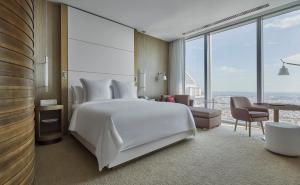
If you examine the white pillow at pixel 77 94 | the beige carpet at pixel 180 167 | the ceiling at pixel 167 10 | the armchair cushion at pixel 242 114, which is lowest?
the beige carpet at pixel 180 167

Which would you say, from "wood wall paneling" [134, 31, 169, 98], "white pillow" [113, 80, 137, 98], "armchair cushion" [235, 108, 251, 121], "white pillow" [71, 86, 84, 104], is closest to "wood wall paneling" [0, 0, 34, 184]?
"white pillow" [71, 86, 84, 104]

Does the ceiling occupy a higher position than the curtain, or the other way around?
the ceiling

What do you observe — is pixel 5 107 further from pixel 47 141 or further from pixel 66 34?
pixel 66 34

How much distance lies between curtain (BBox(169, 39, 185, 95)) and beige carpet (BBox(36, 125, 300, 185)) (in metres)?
3.27

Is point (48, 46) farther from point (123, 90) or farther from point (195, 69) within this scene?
point (195, 69)

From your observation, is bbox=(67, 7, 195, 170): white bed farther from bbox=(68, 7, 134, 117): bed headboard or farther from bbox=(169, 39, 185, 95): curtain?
bbox=(169, 39, 185, 95): curtain

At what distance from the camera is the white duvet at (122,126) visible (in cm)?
181

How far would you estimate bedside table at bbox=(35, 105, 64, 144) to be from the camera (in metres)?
2.79

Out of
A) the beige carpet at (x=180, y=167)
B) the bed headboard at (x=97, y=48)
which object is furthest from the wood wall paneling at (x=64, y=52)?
the beige carpet at (x=180, y=167)

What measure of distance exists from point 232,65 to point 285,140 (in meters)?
2.93

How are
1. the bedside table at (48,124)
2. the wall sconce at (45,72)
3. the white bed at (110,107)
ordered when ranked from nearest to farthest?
the white bed at (110,107) → the bedside table at (48,124) → the wall sconce at (45,72)

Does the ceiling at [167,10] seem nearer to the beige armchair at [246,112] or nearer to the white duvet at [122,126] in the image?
the beige armchair at [246,112]

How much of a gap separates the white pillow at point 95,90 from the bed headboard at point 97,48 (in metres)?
0.51

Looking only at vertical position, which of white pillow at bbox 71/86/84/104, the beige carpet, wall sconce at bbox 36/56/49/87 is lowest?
the beige carpet
